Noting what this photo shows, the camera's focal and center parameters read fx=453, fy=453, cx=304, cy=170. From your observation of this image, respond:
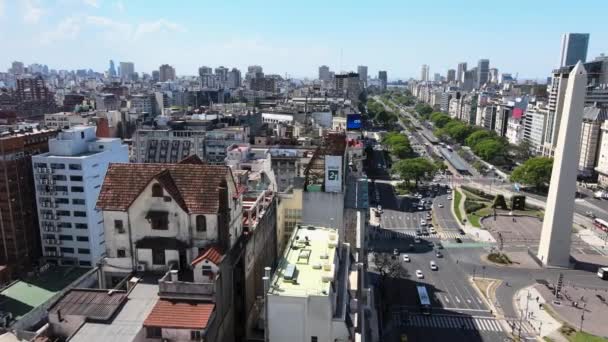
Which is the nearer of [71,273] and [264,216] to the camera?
[264,216]

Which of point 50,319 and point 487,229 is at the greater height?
point 50,319

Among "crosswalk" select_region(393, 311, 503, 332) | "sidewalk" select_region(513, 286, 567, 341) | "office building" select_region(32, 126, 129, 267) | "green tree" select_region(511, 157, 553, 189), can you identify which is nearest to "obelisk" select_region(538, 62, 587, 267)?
"sidewalk" select_region(513, 286, 567, 341)

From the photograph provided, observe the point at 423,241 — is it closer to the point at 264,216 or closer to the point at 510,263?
the point at 510,263

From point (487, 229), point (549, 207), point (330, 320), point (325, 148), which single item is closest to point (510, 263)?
point (549, 207)

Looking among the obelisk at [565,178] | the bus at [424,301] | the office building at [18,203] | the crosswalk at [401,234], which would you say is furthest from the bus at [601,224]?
the office building at [18,203]

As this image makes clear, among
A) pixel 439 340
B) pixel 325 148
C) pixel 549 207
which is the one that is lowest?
pixel 439 340

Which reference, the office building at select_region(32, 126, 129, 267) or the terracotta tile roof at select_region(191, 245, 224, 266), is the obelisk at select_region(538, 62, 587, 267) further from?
the office building at select_region(32, 126, 129, 267)

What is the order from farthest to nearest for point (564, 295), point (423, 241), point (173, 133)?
1. point (173, 133)
2. point (423, 241)
3. point (564, 295)
